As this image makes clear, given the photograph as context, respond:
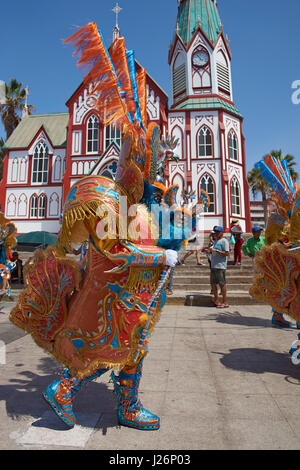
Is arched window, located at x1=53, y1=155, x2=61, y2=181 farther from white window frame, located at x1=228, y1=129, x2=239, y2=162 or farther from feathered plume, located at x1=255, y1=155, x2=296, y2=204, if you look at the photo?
feathered plume, located at x1=255, y1=155, x2=296, y2=204

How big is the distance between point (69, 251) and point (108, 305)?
1.72 ft

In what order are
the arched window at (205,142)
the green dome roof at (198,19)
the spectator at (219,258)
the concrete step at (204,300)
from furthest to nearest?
the green dome roof at (198,19) < the arched window at (205,142) < the concrete step at (204,300) < the spectator at (219,258)

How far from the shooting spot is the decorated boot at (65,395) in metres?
2.06

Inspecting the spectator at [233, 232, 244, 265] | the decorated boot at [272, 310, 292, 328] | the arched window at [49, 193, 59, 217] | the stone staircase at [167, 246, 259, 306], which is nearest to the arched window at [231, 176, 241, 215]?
the stone staircase at [167, 246, 259, 306]

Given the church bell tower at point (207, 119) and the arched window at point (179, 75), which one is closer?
the church bell tower at point (207, 119)

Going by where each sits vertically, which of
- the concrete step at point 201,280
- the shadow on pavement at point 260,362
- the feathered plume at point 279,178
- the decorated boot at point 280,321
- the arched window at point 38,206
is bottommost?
the shadow on pavement at point 260,362

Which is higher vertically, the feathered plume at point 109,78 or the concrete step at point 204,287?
the feathered plume at point 109,78

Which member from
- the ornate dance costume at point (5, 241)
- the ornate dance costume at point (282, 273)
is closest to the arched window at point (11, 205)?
the ornate dance costume at point (5, 241)

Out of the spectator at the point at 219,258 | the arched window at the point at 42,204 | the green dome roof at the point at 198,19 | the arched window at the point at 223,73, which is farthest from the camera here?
the arched window at the point at 42,204

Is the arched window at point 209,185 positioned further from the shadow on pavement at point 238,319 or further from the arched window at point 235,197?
the shadow on pavement at point 238,319

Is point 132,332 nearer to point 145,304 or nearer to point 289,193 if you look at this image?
point 145,304

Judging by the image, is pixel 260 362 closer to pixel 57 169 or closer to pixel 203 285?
pixel 203 285

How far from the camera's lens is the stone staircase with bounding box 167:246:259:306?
7.60 meters

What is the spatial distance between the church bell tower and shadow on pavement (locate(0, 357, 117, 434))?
17115 millimetres
